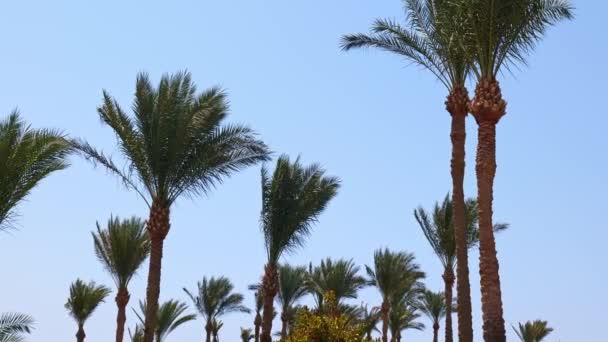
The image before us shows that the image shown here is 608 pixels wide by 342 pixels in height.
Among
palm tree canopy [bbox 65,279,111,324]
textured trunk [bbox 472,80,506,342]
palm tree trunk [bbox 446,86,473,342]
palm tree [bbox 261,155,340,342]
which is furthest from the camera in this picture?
palm tree canopy [bbox 65,279,111,324]

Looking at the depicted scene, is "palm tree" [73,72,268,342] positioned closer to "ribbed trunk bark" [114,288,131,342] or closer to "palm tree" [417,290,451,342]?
"ribbed trunk bark" [114,288,131,342]

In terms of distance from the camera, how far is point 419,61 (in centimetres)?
2223

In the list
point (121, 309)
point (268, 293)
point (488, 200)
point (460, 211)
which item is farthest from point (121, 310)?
point (488, 200)

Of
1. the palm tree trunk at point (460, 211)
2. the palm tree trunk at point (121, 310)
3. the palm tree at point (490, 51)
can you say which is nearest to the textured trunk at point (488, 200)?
the palm tree at point (490, 51)

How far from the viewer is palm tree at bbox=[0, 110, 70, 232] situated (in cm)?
1898

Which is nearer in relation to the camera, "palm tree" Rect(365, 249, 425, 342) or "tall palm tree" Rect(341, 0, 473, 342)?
"tall palm tree" Rect(341, 0, 473, 342)

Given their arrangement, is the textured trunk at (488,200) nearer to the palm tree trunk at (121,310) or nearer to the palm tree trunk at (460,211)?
the palm tree trunk at (460,211)

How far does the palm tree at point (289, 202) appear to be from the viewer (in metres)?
29.0

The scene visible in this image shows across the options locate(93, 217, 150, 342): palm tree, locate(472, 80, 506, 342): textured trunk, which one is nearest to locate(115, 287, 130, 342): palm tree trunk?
locate(93, 217, 150, 342): palm tree

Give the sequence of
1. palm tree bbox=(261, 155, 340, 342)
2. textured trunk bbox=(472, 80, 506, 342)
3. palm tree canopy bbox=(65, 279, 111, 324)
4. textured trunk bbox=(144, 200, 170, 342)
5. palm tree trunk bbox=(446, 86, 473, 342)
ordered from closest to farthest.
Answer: textured trunk bbox=(472, 80, 506, 342), palm tree trunk bbox=(446, 86, 473, 342), textured trunk bbox=(144, 200, 170, 342), palm tree bbox=(261, 155, 340, 342), palm tree canopy bbox=(65, 279, 111, 324)

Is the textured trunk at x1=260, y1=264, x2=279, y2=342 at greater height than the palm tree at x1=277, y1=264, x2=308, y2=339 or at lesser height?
lesser

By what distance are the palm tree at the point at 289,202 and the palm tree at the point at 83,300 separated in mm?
10855

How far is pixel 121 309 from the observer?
34.3 metres

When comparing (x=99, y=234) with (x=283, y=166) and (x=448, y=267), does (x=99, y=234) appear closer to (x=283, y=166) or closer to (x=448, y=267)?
(x=283, y=166)
